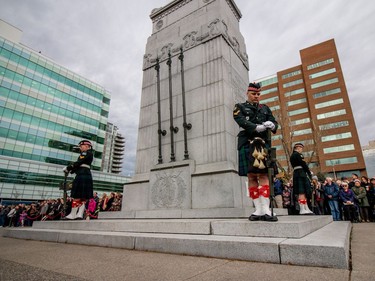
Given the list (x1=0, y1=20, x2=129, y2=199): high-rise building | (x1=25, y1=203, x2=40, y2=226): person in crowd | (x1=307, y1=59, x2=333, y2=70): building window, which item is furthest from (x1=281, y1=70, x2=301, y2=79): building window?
(x1=25, y1=203, x2=40, y2=226): person in crowd

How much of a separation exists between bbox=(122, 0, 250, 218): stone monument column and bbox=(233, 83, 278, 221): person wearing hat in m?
1.03

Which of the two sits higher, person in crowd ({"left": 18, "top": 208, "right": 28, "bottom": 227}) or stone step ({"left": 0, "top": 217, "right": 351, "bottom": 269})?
stone step ({"left": 0, "top": 217, "right": 351, "bottom": 269})

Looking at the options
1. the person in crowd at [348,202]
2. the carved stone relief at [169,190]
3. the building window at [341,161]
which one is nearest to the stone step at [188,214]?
the carved stone relief at [169,190]

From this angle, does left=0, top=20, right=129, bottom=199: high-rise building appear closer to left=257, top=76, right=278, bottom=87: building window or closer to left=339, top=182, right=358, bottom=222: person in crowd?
left=339, top=182, right=358, bottom=222: person in crowd

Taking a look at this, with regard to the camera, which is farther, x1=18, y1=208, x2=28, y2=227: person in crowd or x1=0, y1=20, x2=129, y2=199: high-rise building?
x1=0, y1=20, x2=129, y2=199: high-rise building

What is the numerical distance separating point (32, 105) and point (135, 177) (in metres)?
52.4

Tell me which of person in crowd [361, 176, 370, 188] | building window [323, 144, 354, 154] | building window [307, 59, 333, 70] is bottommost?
person in crowd [361, 176, 370, 188]

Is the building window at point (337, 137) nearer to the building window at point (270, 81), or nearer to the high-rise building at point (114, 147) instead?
the building window at point (270, 81)

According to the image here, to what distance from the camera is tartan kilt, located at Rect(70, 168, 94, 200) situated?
263 inches

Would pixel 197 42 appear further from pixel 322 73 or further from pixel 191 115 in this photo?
pixel 322 73

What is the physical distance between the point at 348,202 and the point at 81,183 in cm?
1111

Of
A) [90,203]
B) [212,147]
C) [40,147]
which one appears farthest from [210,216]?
[40,147]

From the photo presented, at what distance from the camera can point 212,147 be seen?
6445mm

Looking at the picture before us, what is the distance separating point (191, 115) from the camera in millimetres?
7188
